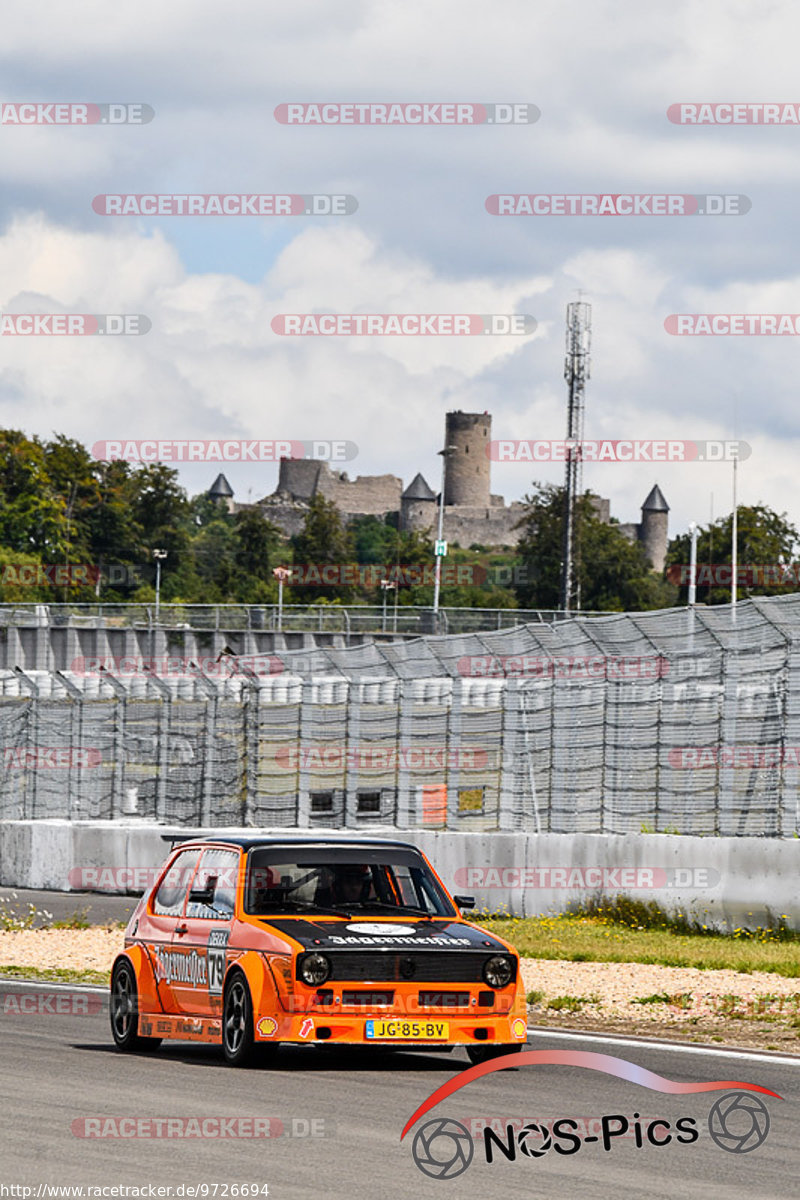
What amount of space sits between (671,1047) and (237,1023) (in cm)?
304

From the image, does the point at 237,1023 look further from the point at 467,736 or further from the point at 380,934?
the point at 467,736

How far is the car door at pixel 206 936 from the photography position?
36.9ft

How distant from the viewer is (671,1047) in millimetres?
12516

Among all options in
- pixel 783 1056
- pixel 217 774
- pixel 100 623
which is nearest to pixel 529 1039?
pixel 783 1056

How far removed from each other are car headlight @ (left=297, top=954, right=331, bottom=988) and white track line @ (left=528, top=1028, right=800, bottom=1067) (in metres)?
2.79

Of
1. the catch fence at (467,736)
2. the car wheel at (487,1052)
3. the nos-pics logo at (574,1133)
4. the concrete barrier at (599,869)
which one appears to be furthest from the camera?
the catch fence at (467,736)

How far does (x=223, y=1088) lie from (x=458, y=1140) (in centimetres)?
188

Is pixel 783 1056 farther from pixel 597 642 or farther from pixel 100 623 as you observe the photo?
pixel 100 623

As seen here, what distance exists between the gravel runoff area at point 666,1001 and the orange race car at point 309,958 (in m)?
2.40

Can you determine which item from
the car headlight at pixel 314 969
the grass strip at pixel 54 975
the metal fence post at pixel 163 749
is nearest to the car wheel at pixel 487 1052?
the car headlight at pixel 314 969

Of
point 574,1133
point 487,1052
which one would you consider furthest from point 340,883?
point 574,1133

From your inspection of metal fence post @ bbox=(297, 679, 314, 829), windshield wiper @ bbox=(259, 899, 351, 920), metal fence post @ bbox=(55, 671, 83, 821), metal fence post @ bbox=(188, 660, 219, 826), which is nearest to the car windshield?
windshield wiper @ bbox=(259, 899, 351, 920)

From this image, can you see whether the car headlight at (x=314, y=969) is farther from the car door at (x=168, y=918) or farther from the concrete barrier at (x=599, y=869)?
the concrete barrier at (x=599, y=869)

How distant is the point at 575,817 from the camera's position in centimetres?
2130
